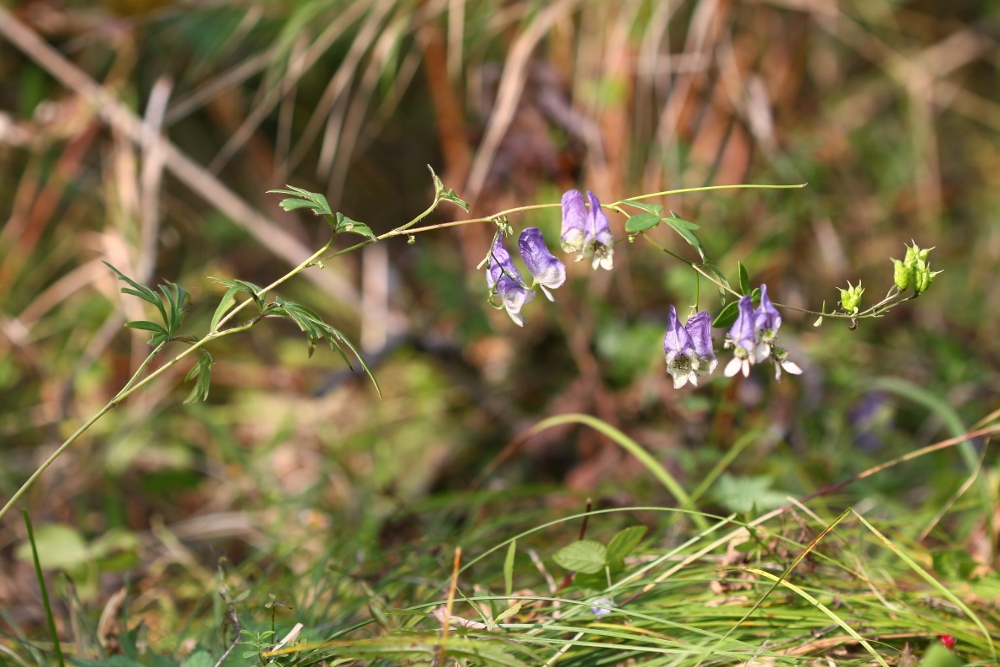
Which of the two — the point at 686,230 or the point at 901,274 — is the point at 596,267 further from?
the point at 901,274

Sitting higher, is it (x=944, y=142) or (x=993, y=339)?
(x=944, y=142)

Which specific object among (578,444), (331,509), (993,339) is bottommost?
(331,509)

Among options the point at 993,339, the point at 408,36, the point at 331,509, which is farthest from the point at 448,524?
the point at 993,339

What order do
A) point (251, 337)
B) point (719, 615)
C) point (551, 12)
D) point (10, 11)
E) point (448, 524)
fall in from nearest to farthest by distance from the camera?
point (719, 615) < point (448, 524) < point (551, 12) < point (10, 11) < point (251, 337)

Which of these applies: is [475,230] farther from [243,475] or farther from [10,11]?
[10,11]

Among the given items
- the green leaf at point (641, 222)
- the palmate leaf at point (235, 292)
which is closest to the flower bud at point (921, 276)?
the green leaf at point (641, 222)

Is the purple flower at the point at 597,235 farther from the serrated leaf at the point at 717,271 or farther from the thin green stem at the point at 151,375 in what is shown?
the thin green stem at the point at 151,375
